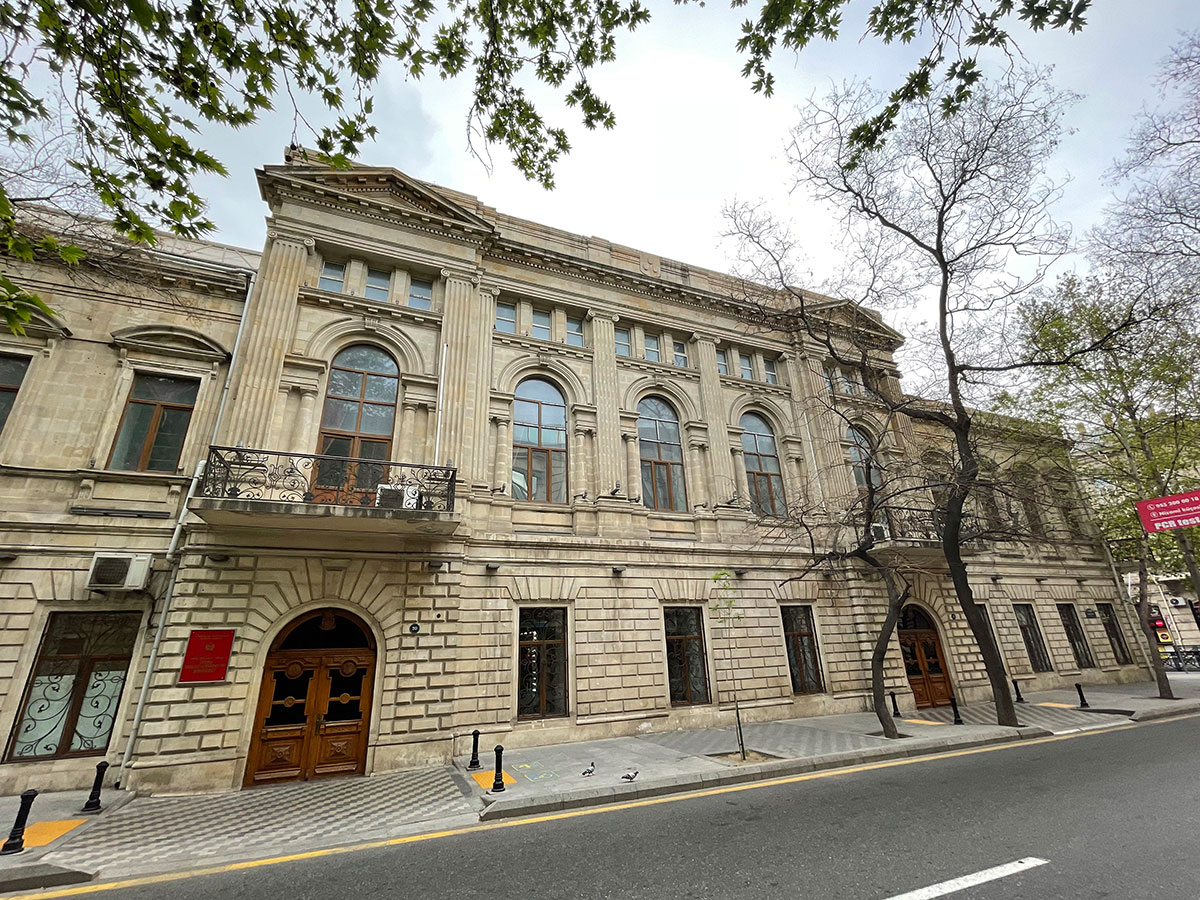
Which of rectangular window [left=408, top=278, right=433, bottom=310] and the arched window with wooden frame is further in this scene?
rectangular window [left=408, top=278, right=433, bottom=310]

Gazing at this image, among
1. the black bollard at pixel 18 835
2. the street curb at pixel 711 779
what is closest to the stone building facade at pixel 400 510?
the black bollard at pixel 18 835

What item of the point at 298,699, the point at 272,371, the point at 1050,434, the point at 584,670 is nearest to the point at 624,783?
the point at 584,670

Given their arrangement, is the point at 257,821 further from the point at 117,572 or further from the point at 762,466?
the point at 762,466

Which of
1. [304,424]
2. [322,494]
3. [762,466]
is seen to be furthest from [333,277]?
[762,466]

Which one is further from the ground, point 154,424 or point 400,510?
point 154,424

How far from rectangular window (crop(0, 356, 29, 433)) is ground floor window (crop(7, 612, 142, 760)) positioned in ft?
15.6

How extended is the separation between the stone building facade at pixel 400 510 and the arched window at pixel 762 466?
0.12 metres

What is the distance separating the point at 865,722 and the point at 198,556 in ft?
53.2

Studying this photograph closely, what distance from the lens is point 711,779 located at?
7.91 metres

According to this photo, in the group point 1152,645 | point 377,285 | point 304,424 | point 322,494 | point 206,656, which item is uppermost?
point 377,285

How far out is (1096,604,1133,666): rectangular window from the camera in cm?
2162

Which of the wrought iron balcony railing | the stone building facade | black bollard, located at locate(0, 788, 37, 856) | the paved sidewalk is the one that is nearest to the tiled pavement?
the paved sidewalk

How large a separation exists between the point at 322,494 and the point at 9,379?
7.18m

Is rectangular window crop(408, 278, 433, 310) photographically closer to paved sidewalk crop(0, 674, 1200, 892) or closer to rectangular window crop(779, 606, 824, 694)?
paved sidewalk crop(0, 674, 1200, 892)
